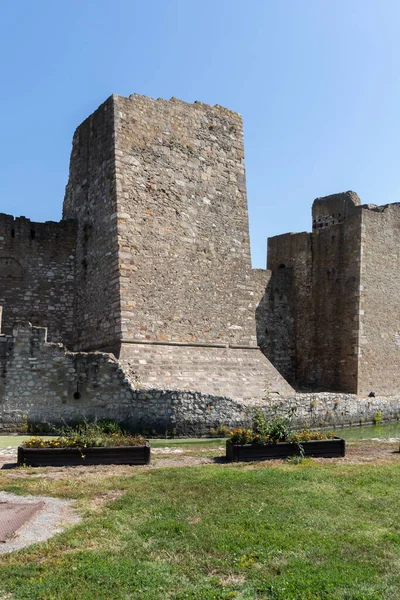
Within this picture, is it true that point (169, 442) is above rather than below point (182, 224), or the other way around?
below

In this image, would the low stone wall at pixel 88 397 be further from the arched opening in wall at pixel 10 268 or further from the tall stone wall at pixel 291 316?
the tall stone wall at pixel 291 316

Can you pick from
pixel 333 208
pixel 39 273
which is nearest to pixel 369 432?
pixel 39 273

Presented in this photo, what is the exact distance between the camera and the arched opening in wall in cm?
1805

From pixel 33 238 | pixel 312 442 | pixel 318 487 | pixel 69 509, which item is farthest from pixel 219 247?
pixel 69 509

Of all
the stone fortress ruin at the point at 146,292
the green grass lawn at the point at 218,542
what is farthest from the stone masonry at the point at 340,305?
the green grass lawn at the point at 218,542

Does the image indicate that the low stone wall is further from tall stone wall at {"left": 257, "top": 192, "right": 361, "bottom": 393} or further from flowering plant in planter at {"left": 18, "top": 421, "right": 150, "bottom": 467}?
tall stone wall at {"left": 257, "top": 192, "right": 361, "bottom": 393}

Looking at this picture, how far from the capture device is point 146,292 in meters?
16.0

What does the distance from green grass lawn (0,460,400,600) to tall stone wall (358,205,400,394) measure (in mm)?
14798

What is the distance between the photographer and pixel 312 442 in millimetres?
10344

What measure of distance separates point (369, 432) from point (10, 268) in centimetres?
1202

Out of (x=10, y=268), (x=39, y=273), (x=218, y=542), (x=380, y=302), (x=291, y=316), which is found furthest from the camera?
(x=291, y=316)

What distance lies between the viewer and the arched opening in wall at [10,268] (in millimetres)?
18047

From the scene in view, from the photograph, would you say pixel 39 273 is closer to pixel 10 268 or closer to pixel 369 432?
pixel 10 268

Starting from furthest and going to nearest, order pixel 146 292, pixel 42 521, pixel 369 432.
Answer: pixel 369 432, pixel 146 292, pixel 42 521
